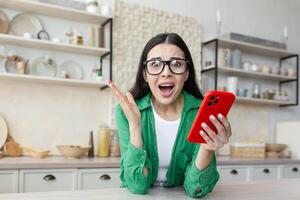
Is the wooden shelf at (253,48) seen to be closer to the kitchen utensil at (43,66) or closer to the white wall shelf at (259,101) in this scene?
the white wall shelf at (259,101)

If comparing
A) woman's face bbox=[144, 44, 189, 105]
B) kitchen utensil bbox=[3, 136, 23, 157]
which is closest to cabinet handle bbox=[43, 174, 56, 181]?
kitchen utensil bbox=[3, 136, 23, 157]

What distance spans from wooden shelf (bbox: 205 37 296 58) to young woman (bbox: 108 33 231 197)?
6.97 feet

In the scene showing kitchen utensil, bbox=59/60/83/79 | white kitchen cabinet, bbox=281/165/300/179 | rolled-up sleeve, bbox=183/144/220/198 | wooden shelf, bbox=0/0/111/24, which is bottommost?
white kitchen cabinet, bbox=281/165/300/179

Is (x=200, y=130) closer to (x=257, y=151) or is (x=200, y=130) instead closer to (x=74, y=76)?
(x=74, y=76)

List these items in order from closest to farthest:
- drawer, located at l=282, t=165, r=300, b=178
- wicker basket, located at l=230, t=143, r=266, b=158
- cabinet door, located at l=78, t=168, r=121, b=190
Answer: cabinet door, located at l=78, t=168, r=121, b=190
drawer, located at l=282, t=165, r=300, b=178
wicker basket, located at l=230, t=143, r=266, b=158

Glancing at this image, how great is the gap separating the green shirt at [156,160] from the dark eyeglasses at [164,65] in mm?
156

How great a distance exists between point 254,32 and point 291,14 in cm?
69

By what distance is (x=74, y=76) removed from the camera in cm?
283

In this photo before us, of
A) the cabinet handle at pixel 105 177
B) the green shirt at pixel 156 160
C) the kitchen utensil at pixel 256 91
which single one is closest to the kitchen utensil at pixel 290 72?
the kitchen utensil at pixel 256 91

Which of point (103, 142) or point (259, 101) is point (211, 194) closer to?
point (103, 142)

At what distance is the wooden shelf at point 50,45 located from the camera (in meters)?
2.47

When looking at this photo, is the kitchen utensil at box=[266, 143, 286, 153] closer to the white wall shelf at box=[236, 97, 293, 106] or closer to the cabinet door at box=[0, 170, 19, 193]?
the white wall shelf at box=[236, 97, 293, 106]

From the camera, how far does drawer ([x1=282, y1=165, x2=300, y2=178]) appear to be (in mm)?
Answer: 3154

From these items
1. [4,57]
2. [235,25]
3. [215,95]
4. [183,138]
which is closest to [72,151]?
[4,57]
